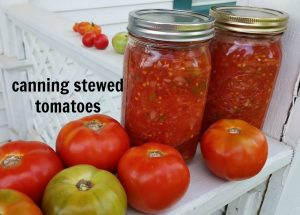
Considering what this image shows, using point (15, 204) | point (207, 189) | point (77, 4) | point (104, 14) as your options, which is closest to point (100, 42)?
point (77, 4)

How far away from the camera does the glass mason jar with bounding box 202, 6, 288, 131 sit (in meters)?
0.54

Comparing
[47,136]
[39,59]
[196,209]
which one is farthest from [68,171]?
[47,136]

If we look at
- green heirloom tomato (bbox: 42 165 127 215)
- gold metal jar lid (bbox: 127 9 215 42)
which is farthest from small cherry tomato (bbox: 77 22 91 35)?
green heirloom tomato (bbox: 42 165 127 215)

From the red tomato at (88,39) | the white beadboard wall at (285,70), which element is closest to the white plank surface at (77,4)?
the red tomato at (88,39)

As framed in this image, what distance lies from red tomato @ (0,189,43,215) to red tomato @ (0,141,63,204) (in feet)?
0.16

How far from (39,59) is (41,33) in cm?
32

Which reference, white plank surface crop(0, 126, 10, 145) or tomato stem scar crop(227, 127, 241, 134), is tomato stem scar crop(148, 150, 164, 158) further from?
white plank surface crop(0, 126, 10, 145)

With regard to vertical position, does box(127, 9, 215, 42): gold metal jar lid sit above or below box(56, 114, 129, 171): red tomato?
above

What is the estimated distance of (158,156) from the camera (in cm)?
46

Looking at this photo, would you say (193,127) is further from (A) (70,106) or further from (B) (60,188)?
(A) (70,106)

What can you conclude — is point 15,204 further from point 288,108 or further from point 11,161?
point 288,108

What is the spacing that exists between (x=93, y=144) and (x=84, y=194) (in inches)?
4.1

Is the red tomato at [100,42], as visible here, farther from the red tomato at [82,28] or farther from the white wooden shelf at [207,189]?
the white wooden shelf at [207,189]

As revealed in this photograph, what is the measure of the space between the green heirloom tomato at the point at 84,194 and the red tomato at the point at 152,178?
0.03 m
